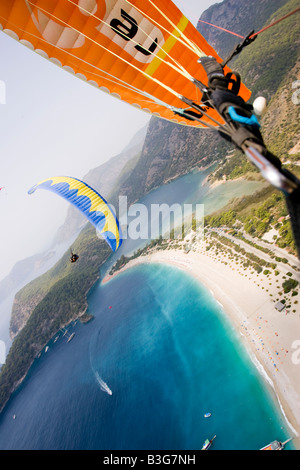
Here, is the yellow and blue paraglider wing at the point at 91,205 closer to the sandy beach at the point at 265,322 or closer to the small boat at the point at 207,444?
the sandy beach at the point at 265,322

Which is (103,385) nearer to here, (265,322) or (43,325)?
(265,322)

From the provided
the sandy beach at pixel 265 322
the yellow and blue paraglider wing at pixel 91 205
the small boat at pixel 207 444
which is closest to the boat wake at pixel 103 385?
the small boat at pixel 207 444

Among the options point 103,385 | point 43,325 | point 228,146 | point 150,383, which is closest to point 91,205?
point 150,383

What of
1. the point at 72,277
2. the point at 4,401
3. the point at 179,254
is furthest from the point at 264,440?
the point at 72,277

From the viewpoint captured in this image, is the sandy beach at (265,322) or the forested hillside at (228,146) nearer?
the sandy beach at (265,322)

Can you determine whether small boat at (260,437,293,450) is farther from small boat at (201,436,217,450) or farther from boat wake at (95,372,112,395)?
boat wake at (95,372,112,395)

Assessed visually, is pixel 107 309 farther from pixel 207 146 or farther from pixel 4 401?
pixel 207 146
